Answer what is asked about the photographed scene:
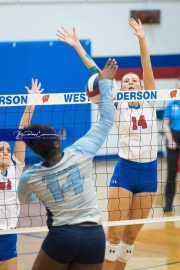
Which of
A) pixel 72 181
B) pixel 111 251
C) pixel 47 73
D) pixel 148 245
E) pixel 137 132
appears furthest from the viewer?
pixel 47 73

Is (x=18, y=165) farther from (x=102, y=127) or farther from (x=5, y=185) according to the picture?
(x=102, y=127)

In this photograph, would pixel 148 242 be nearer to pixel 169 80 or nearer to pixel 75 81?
pixel 75 81

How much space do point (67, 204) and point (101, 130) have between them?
0.57 m

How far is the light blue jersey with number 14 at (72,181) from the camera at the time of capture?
4.21 m

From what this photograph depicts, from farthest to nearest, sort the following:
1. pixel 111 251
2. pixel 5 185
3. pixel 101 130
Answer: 1. pixel 111 251
2. pixel 5 185
3. pixel 101 130

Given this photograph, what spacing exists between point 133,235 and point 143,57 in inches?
72.1

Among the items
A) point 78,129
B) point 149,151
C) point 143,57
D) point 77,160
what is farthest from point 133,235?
point 78,129

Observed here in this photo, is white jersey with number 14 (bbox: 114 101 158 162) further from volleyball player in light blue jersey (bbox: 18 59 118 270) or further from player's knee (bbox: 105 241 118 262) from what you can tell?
volleyball player in light blue jersey (bbox: 18 59 118 270)

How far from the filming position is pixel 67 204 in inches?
166

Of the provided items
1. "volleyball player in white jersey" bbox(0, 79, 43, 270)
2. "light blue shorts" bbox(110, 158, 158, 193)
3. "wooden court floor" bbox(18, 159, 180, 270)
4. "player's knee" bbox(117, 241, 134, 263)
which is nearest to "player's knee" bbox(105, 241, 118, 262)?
"player's knee" bbox(117, 241, 134, 263)

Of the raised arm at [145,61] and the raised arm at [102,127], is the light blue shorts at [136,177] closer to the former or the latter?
the raised arm at [145,61]

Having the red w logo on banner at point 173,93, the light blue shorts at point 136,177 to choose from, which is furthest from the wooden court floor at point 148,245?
the red w logo on banner at point 173,93

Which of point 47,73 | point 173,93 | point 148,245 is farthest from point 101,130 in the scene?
point 47,73

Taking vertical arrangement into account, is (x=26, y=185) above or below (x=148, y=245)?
above
